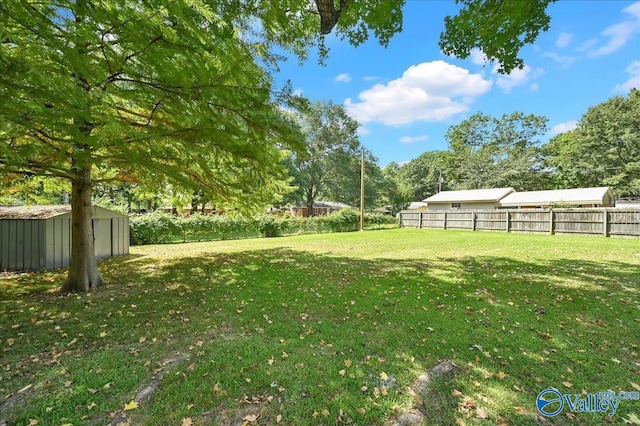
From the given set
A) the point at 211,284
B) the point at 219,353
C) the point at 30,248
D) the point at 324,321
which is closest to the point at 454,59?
the point at 324,321

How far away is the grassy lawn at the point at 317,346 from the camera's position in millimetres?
2434

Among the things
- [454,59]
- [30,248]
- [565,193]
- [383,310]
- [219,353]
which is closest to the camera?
[219,353]

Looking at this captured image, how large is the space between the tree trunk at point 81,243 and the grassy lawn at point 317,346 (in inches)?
15.4

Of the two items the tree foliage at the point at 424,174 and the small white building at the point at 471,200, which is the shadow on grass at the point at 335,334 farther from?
the tree foliage at the point at 424,174

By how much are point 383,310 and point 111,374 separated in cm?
354

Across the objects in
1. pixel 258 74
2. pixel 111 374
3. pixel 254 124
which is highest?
pixel 258 74

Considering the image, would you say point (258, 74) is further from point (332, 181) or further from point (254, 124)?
point (332, 181)

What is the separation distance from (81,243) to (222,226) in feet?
34.9

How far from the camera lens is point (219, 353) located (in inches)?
130

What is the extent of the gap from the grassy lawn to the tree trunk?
391 mm

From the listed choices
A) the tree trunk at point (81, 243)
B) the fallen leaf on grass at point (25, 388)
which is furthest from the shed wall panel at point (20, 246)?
the fallen leaf on grass at point (25, 388)

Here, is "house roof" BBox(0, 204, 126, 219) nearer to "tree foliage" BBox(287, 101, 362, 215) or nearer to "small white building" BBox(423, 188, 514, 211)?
"tree foliage" BBox(287, 101, 362, 215)

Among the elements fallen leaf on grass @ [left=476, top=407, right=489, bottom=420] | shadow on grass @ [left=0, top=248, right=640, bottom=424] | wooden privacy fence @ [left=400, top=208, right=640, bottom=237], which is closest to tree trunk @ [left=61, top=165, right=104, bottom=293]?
shadow on grass @ [left=0, top=248, right=640, bottom=424]

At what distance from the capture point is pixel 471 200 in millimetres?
28359
